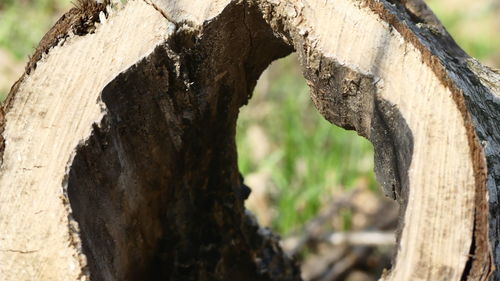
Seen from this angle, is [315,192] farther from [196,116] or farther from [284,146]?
[196,116]

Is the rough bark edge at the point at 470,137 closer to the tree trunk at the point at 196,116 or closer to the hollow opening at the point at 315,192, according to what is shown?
the tree trunk at the point at 196,116

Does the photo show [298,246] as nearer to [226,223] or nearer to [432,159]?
[226,223]

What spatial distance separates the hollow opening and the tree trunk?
1386mm

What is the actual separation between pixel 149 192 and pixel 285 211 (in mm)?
1519

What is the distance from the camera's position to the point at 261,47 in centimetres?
148

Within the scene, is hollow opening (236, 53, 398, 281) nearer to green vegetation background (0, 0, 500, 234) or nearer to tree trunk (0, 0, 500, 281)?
green vegetation background (0, 0, 500, 234)

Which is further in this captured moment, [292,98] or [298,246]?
[292,98]

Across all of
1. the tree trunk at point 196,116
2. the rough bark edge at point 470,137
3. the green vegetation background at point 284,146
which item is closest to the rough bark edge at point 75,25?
the tree trunk at point 196,116

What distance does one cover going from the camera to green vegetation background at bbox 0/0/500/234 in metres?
3.01

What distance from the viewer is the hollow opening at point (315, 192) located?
2.80 m

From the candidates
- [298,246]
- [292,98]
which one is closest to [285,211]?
[298,246]

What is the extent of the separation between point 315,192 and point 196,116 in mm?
1603

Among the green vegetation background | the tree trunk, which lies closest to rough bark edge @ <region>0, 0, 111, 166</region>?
the tree trunk

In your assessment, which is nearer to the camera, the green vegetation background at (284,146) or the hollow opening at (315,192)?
the hollow opening at (315,192)
